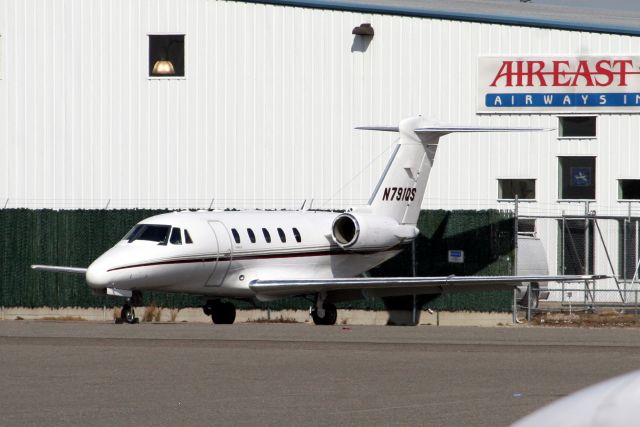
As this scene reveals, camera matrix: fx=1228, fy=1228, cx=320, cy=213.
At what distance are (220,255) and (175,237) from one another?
113cm

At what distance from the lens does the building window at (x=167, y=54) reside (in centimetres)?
3139

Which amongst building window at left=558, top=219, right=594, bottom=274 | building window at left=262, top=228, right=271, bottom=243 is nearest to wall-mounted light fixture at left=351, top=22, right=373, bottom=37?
building window at left=558, top=219, right=594, bottom=274

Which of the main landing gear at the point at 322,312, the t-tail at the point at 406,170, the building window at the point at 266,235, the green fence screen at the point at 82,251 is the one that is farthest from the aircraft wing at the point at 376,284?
the green fence screen at the point at 82,251

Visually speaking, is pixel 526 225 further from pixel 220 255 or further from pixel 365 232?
pixel 220 255

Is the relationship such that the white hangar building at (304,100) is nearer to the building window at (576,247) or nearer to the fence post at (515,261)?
the building window at (576,247)

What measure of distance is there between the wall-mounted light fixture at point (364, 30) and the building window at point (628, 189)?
709 centimetres

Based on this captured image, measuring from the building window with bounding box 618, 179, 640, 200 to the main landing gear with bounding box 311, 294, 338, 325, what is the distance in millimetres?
8646

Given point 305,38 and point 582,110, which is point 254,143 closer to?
point 305,38

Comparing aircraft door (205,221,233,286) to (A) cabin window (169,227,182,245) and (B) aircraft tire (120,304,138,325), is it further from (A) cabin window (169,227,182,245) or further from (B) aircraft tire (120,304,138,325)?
(B) aircraft tire (120,304,138,325)

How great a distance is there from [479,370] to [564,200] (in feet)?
57.7

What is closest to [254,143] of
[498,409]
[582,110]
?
[582,110]

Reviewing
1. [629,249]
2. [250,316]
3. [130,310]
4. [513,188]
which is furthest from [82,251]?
[629,249]

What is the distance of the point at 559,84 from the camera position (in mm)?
29828

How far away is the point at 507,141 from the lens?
30.2 meters
